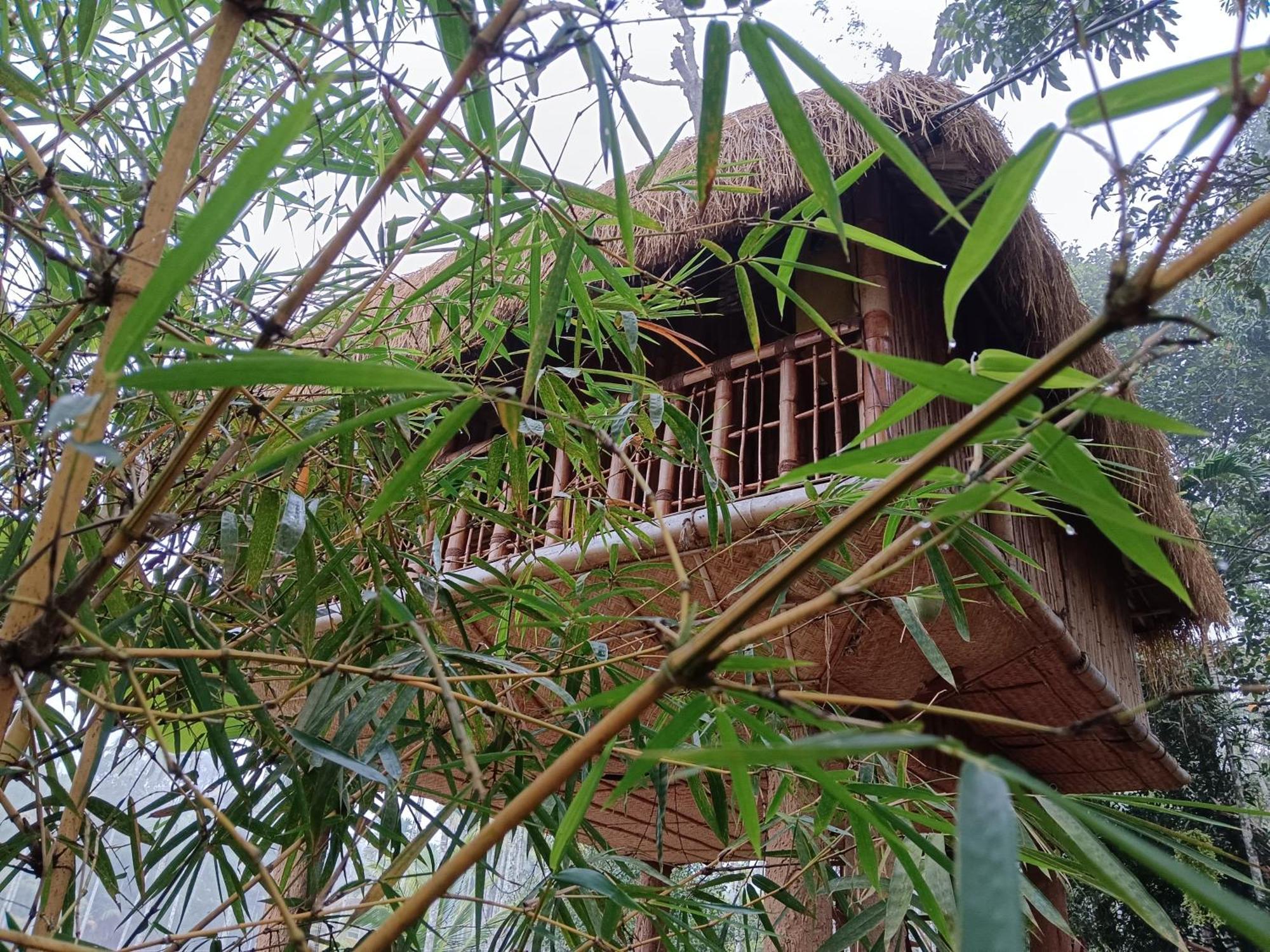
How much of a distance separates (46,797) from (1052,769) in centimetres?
359

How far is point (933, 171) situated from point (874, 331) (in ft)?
1.75

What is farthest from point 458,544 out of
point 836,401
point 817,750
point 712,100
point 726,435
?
point 817,750

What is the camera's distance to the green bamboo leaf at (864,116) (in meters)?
0.50

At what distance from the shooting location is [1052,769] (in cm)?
358

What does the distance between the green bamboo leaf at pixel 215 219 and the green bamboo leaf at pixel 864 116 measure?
0.94ft

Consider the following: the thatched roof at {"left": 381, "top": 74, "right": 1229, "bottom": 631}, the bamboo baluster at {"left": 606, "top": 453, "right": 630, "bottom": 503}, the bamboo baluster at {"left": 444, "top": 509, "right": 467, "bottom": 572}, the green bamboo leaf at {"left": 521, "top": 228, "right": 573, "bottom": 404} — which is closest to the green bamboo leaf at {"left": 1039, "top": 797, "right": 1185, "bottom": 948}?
the green bamboo leaf at {"left": 521, "top": 228, "right": 573, "bottom": 404}

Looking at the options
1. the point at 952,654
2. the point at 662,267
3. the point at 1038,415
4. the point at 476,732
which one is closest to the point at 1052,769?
the point at 952,654

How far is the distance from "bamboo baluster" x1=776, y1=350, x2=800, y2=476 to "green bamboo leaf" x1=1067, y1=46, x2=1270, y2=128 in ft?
5.66

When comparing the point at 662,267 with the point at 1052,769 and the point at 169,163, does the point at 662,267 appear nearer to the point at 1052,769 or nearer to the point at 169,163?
the point at 169,163

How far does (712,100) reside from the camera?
0.60m

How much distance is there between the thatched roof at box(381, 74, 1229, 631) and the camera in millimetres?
2357

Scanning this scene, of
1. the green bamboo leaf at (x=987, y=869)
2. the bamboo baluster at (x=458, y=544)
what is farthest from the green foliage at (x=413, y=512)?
the bamboo baluster at (x=458, y=544)

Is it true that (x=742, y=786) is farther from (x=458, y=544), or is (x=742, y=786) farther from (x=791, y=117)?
(x=458, y=544)

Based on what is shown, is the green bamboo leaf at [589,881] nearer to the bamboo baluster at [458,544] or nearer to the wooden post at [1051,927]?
the bamboo baluster at [458,544]
